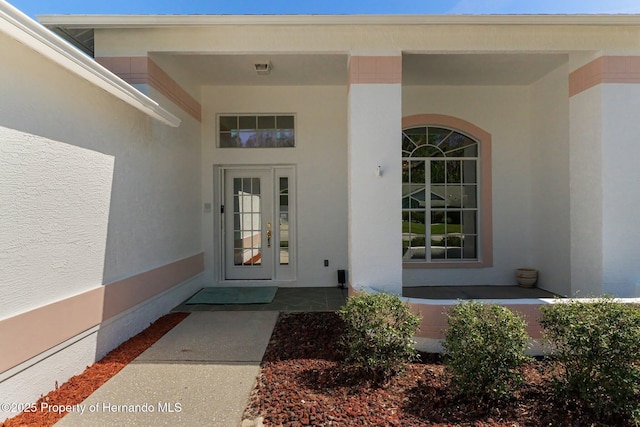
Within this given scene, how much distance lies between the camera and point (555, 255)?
6.12 metres

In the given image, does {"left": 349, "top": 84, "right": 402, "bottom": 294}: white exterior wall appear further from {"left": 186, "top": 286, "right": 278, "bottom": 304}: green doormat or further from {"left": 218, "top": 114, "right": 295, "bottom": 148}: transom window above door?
{"left": 218, "top": 114, "right": 295, "bottom": 148}: transom window above door

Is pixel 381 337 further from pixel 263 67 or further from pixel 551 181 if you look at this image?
pixel 551 181

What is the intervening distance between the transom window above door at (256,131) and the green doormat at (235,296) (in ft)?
9.58

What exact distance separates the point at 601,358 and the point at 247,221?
19.2 feet

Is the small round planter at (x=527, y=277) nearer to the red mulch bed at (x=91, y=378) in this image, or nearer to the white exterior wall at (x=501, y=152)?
the white exterior wall at (x=501, y=152)

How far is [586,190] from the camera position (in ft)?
15.9

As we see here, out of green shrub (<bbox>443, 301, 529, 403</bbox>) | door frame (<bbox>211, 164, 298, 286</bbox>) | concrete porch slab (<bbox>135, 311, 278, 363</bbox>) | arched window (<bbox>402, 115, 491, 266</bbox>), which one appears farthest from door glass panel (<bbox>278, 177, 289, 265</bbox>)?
green shrub (<bbox>443, 301, 529, 403</bbox>)

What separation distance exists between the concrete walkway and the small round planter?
5.06 metres

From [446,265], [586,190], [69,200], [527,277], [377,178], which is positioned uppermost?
[377,178]

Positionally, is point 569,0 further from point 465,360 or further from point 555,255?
point 465,360

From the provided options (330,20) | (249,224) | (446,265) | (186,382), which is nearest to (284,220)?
(249,224)

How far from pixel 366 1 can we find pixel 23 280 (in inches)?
241

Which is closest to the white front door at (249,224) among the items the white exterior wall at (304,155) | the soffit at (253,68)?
the white exterior wall at (304,155)

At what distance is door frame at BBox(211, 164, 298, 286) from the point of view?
22.3 feet
